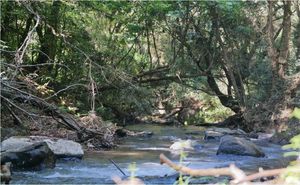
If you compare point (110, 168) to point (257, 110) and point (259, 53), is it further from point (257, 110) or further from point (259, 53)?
point (259, 53)

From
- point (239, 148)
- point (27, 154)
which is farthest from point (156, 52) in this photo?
point (27, 154)

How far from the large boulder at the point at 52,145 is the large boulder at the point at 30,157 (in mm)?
114

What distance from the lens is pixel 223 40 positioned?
18.2 m

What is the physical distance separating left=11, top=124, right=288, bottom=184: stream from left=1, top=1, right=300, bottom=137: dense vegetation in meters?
2.20

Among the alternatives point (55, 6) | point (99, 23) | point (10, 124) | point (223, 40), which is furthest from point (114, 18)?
point (10, 124)

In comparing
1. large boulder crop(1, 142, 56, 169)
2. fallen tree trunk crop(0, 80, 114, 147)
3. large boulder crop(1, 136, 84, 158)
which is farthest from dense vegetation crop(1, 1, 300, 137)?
large boulder crop(1, 142, 56, 169)

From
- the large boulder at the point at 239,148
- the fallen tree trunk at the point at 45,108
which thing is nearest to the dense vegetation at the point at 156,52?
the fallen tree trunk at the point at 45,108

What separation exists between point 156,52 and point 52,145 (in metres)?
Answer: 8.91

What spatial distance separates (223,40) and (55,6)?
21.7 ft

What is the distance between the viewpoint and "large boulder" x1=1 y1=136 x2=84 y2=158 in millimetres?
8379

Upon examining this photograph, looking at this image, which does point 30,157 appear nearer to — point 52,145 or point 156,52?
point 52,145

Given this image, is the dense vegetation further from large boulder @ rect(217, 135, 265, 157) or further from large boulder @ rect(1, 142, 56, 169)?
large boulder @ rect(1, 142, 56, 169)

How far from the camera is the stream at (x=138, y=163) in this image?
7566 mm

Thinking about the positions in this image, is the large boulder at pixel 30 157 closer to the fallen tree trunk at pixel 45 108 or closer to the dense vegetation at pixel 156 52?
the fallen tree trunk at pixel 45 108
